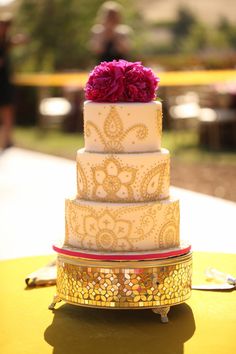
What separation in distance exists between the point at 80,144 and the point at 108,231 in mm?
11291

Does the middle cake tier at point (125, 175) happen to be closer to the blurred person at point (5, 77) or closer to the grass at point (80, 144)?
the grass at point (80, 144)

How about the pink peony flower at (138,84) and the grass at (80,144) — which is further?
the grass at (80,144)

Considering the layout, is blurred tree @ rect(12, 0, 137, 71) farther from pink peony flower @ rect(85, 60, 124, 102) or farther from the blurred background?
pink peony flower @ rect(85, 60, 124, 102)

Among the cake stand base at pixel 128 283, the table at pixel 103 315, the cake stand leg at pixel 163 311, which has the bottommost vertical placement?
the table at pixel 103 315

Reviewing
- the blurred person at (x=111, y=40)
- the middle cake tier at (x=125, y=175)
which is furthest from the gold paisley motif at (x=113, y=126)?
the blurred person at (x=111, y=40)

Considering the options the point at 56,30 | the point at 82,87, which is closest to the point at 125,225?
the point at 82,87

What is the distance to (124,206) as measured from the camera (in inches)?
187

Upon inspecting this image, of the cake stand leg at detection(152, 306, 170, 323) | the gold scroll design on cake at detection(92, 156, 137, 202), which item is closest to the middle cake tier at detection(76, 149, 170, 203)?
the gold scroll design on cake at detection(92, 156, 137, 202)

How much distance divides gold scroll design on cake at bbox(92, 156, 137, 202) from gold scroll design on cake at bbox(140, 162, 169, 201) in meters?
0.06

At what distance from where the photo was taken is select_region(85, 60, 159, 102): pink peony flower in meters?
4.80

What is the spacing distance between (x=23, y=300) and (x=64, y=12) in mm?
23088

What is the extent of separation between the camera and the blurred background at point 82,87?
533 inches

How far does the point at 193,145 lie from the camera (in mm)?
15172

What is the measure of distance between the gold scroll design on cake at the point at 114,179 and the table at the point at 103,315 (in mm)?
627
